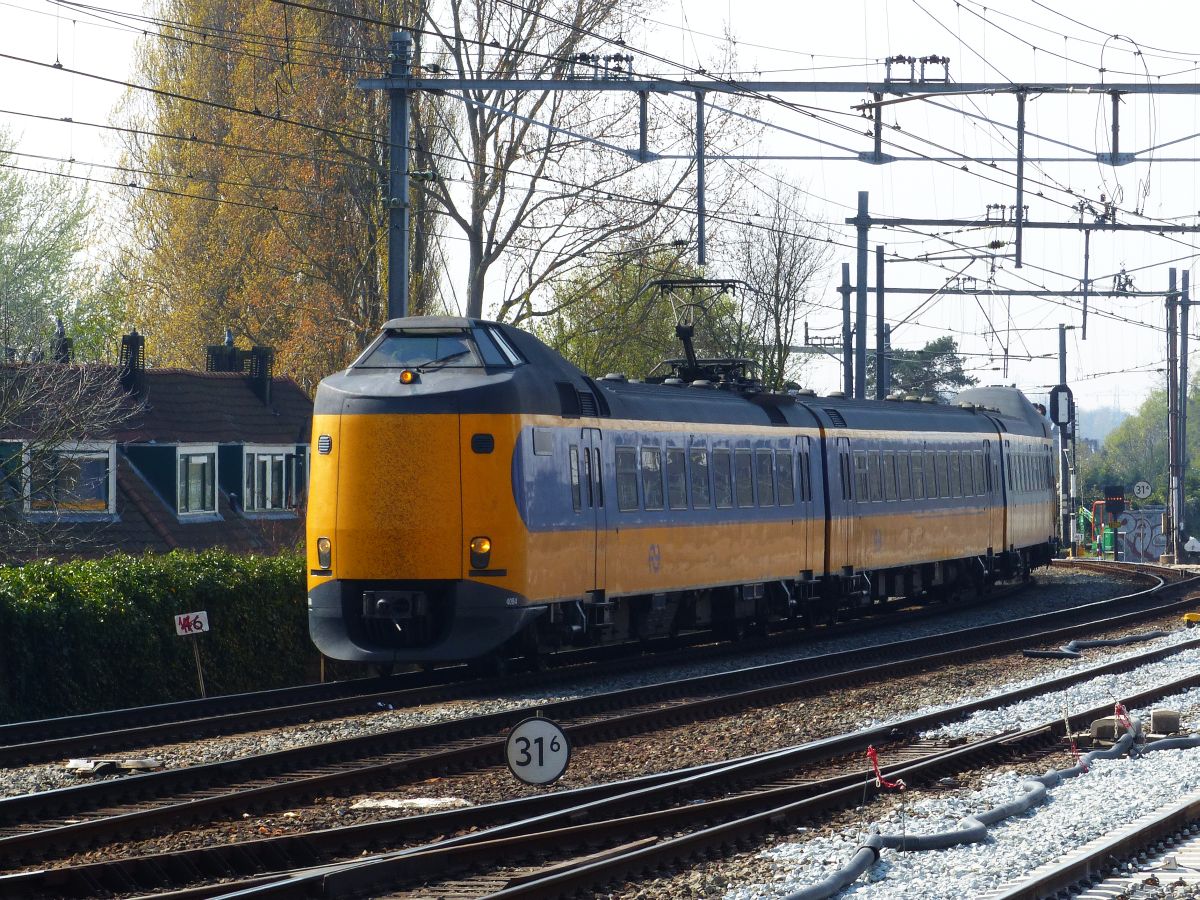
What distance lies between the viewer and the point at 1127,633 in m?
24.4

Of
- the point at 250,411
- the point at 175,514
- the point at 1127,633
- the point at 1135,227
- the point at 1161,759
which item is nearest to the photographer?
the point at 1161,759

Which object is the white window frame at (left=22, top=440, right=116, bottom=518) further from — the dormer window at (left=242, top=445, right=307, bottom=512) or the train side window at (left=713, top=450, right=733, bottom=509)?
the train side window at (left=713, top=450, right=733, bottom=509)

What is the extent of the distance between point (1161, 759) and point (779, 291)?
3801cm

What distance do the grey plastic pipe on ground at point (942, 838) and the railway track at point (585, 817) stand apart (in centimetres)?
82

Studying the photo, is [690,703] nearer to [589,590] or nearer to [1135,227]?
[589,590]

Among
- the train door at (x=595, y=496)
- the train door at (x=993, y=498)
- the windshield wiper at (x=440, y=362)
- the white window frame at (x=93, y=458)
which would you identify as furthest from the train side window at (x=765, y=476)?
the white window frame at (x=93, y=458)

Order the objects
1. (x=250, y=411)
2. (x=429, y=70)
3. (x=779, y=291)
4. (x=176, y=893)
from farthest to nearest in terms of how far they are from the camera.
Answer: (x=779, y=291) < (x=250, y=411) < (x=429, y=70) < (x=176, y=893)

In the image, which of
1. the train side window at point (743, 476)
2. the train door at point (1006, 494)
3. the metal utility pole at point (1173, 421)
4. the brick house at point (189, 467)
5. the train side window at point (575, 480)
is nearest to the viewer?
the train side window at point (575, 480)

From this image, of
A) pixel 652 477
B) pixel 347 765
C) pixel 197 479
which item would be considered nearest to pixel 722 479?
Answer: pixel 652 477

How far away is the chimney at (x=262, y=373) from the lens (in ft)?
133

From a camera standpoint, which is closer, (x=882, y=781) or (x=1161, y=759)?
(x=882, y=781)

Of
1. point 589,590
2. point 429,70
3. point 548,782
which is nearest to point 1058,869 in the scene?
point 548,782

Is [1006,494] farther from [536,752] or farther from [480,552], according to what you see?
[536,752]

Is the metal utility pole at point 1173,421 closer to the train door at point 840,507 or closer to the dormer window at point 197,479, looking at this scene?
the train door at point 840,507
